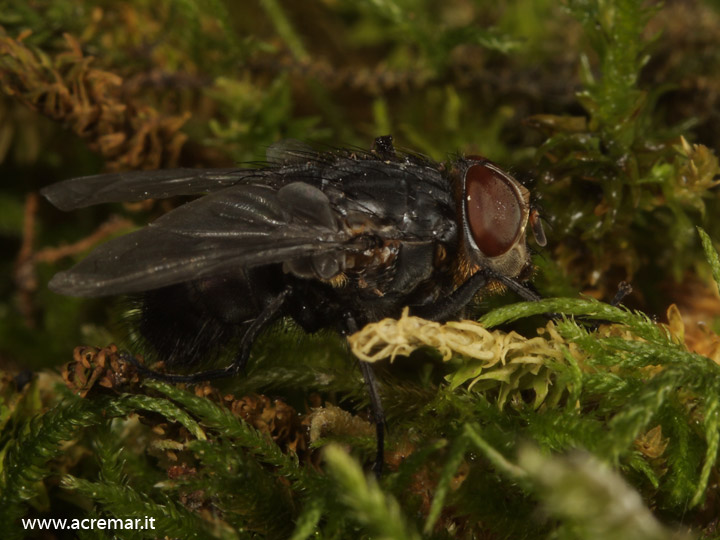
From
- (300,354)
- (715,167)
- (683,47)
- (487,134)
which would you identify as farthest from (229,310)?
(683,47)

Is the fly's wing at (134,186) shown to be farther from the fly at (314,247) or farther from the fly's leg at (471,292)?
the fly's leg at (471,292)

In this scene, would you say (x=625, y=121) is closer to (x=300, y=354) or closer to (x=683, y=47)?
(x=683, y=47)

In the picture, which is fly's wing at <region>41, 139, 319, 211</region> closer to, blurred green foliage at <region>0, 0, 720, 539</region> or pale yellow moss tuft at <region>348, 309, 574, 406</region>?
blurred green foliage at <region>0, 0, 720, 539</region>

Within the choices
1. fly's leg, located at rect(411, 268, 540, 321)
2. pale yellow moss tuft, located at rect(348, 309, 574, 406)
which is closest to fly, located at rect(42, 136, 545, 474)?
fly's leg, located at rect(411, 268, 540, 321)

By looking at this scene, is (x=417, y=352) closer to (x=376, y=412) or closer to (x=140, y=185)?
(x=376, y=412)

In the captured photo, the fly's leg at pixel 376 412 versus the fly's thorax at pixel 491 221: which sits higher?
the fly's thorax at pixel 491 221

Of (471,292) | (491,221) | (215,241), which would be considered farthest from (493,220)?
(215,241)

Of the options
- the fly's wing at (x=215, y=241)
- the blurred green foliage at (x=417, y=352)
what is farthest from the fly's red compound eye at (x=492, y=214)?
the fly's wing at (x=215, y=241)
